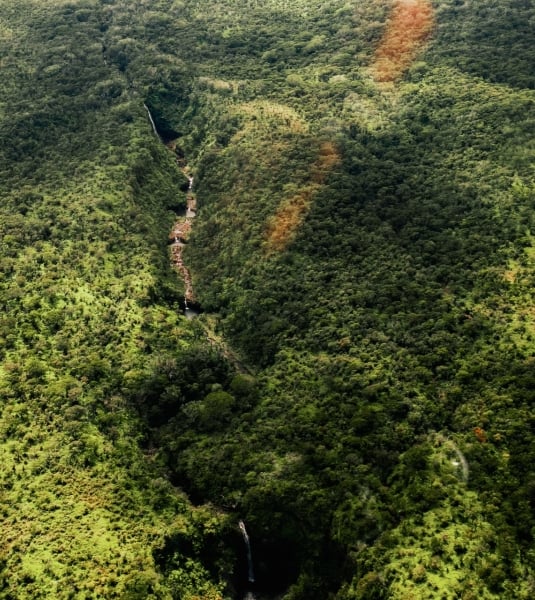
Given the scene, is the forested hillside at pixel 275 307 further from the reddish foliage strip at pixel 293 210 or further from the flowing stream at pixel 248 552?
the flowing stream at pixel 248 552

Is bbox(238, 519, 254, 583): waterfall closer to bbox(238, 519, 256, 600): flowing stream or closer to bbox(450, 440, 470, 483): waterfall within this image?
bbox(238, 519, 256, 600): flowing stream

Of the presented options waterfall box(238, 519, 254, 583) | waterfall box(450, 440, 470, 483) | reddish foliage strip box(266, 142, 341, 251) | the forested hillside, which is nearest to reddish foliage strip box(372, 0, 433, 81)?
the forested hillside

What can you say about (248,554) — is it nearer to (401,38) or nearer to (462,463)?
(462,463)

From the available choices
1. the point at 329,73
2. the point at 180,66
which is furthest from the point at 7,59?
the point at 329,73

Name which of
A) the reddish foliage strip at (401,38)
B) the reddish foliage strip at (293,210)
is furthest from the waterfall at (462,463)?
the reddish foliage strip at (401,38)

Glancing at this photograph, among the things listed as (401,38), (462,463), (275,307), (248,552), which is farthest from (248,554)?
(401,38)

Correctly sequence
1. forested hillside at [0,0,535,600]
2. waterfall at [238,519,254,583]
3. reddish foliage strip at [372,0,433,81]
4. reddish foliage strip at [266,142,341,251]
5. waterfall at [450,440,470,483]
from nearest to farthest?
forested hillside at [0,0,535,600] → waterfall at [450,440,470,483] → waterfall at [238,519,254,583] → reddish foliage strip at [266,142,341,251] → reddish foliage strip at [372,0,433,81]
